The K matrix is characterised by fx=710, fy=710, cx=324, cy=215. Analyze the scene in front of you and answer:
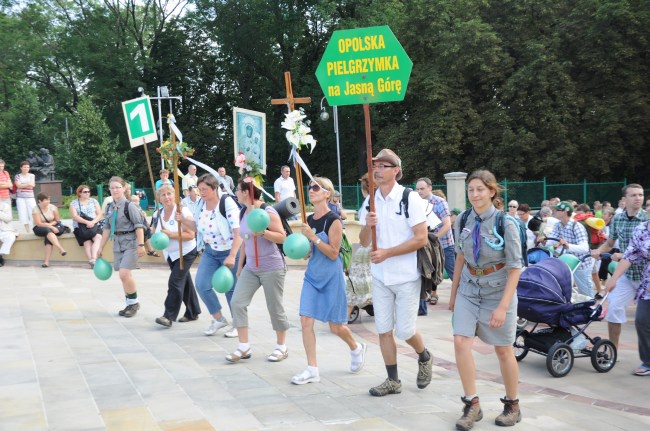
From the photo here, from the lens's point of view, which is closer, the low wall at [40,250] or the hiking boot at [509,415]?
the hiking boot at [509,415]

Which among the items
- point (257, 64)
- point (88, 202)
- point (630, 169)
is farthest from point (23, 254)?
point (257, 64)

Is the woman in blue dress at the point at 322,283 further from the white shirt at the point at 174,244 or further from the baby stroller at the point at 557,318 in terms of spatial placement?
the white shirt at the point at 174,244

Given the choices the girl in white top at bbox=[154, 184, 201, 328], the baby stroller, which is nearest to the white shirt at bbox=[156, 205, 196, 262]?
the girl in white top at bbox=[154, 184, 201, 328]

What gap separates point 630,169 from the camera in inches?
1378

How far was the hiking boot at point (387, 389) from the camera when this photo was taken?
570 cm

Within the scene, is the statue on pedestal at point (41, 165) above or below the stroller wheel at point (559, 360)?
above

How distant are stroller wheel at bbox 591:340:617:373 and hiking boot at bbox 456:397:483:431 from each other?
2.63 meters

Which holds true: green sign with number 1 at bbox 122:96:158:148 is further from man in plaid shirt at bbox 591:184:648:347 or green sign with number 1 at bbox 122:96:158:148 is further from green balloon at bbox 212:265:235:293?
man in plaid shirt at bbox 591:184:648:347

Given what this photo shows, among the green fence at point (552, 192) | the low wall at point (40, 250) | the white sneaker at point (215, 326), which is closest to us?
the white sneaker at point (215, 326)

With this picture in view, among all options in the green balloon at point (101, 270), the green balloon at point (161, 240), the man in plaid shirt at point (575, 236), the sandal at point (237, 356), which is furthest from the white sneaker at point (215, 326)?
the man in plaid shirt at point (575, 236)

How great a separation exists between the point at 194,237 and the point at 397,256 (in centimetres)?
397

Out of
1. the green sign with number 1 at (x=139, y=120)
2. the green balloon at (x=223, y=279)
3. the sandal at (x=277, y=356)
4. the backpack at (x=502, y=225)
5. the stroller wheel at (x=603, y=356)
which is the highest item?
the green sign with number 1 at (x=139, y=120)

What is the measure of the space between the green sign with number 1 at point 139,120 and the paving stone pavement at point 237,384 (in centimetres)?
243

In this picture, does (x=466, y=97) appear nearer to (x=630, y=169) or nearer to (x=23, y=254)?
(x=630, y=169)
